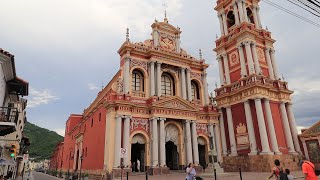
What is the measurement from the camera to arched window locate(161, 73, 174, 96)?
87.0 feet

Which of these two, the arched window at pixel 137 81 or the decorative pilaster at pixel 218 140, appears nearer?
the arched window at pixel 137 81

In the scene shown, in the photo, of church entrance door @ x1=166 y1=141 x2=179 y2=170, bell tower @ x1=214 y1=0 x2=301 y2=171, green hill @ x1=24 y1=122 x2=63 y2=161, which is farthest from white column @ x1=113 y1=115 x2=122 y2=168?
green hill @ x1=24 y1=122 x2=63 y2=161

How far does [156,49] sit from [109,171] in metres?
12.9

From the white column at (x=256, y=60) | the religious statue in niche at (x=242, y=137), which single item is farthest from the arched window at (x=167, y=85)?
the white column at (x=256, y=60)

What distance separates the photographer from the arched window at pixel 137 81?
971 inches

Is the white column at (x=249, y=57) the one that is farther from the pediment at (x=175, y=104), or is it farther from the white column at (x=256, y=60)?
the pediment at (x=175, y=104)

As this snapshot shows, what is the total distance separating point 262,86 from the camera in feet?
76.9

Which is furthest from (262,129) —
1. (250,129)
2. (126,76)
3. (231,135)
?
(126,76)

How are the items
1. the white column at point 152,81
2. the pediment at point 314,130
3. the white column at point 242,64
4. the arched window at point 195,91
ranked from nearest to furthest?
the pediment at point 314,130, the white column at point 152,81, the white column at point 242,64, the arched window at point 195,91

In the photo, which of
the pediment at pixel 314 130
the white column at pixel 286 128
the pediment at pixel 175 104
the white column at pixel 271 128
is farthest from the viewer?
the white column at pixel 286 128

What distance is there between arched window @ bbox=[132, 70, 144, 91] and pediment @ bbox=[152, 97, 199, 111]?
285 cm

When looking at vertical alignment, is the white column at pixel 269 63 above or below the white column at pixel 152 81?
above

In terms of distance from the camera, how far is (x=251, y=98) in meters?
23.5

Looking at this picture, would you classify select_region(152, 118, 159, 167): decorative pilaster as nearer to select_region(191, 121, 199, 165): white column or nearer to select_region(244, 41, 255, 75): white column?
select_region(191, 121, 199, 165): white column
